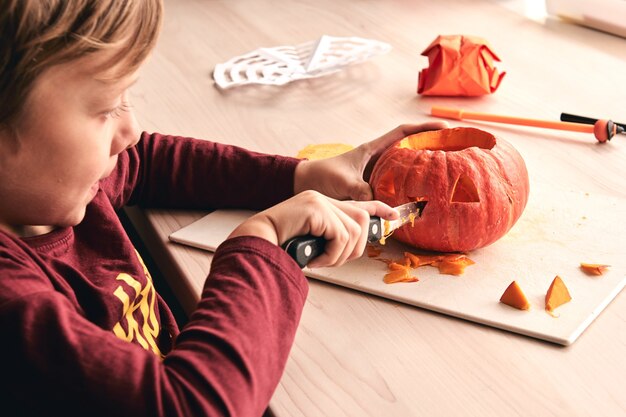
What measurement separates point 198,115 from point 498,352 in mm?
696

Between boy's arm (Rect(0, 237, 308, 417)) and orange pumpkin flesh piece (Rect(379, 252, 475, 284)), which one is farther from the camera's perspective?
orange pumpkin flesh piece (Rect(379, 252, 475, 284))

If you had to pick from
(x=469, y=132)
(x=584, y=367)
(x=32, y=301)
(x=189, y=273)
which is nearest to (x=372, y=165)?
(x=469, y=132)

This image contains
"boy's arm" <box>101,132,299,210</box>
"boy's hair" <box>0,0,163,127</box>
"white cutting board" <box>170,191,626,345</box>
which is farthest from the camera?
"boy's arm" <box>101,132,299,210</box>

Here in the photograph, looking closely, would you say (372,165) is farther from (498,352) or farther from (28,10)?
(28,10)

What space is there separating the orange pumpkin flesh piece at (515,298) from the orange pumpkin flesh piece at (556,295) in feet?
0.08

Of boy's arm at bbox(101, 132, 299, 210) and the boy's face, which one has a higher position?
the boy's face

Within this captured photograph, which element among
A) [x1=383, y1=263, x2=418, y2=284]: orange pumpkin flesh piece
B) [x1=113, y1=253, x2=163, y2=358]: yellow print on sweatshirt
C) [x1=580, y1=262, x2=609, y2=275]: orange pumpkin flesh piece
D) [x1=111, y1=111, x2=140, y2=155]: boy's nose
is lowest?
[x1=113, y1=253, x2=163, y2=358]: yellow print on sweatshirt

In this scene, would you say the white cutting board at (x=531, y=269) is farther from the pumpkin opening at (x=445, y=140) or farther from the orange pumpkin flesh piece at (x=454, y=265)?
the pumpkin opening at (x=445, y=140)

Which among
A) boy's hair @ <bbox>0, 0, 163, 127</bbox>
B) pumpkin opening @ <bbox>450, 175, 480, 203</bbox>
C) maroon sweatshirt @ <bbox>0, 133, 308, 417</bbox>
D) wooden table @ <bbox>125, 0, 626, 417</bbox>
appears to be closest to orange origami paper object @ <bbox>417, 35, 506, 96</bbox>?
wooden table @ <bbox>125, 0, 626, 417</bbox>

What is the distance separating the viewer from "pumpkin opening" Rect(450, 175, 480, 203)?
97 cm

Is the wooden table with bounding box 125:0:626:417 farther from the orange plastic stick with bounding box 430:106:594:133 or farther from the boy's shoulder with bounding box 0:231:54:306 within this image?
the boy's shoulder with bounding box 0:231:54:306

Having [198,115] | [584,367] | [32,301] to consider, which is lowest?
[198,115]

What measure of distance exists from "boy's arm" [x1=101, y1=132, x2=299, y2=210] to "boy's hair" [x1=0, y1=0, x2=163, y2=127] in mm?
386

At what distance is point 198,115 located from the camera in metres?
1.37
